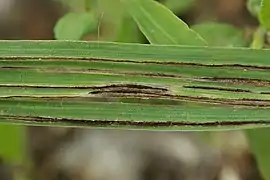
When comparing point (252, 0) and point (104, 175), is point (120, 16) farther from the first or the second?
point (104, 175)

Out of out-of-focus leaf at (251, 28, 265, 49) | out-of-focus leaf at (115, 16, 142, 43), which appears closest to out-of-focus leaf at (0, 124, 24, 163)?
out-of-focus leaf at (115, 16, 142, 43)

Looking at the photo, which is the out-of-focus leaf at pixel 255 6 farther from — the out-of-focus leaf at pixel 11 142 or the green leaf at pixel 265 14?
the out-of-focus leaf at pixel 11 142

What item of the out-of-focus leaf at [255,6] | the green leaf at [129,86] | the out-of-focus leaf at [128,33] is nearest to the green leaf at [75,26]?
the out-of-focus leaf at [128,33]

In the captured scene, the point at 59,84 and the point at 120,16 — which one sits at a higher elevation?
the point at 120,16

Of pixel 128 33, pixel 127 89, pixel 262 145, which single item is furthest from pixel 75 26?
pixel 262 145

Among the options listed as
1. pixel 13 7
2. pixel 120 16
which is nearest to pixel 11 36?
pixel 13 7

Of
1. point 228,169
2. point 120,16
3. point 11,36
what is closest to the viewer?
point 120,16
